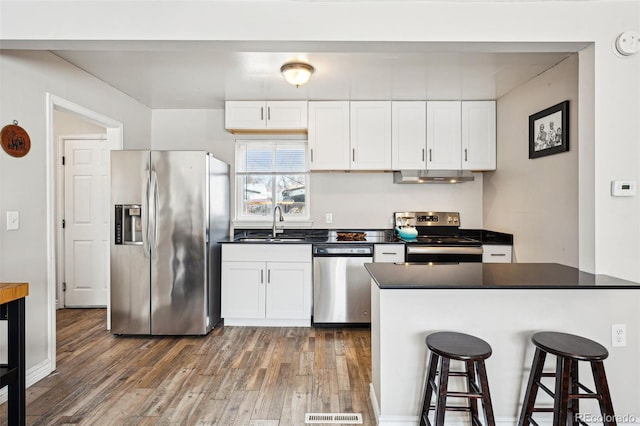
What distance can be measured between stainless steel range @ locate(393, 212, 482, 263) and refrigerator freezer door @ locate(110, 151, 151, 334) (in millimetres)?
2636

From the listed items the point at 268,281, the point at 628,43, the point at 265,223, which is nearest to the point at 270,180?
the point at 265,223

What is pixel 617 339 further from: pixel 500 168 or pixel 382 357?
pixel 500 168

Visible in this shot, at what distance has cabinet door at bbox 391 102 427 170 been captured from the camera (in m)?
3.87

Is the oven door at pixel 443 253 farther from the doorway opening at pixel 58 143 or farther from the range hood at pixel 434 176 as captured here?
the doorway opening at pixel 58 143

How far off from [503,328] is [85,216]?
14.8 feet

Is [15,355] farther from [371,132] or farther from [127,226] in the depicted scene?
[371,132]

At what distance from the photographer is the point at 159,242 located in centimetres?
334

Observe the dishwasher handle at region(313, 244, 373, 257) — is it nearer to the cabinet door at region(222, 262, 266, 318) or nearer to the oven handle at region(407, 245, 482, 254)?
the oven handle at region(407, 245, 482, 254)

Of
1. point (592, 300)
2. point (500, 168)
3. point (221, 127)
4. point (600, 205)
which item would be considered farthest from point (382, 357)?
point (221, 127)

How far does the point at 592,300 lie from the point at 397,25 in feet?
6.27

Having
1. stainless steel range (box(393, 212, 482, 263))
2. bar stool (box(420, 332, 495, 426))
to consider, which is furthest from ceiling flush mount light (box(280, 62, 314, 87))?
bar stool (box(420, 332, 495, 426))

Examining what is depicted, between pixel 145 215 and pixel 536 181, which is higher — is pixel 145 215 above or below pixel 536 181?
below

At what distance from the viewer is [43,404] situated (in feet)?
7.38

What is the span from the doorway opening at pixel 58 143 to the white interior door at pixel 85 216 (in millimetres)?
71
